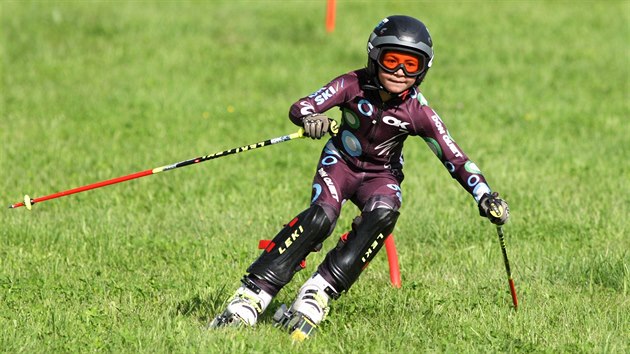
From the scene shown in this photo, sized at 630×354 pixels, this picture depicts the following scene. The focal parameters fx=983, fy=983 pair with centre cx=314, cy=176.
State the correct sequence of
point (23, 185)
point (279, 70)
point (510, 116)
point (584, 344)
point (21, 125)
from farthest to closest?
1. point (279, 70)
2. point (510, 116)
3. point (21, 125)
4. point (23, 185)
5. point (584, 344)

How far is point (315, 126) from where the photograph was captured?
22.1 ft

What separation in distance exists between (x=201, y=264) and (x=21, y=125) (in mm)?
6022

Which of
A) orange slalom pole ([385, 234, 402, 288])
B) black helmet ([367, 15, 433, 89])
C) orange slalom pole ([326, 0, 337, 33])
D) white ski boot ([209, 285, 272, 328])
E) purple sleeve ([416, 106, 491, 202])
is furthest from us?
orange slalom pole ([326, 0, 337, 33])

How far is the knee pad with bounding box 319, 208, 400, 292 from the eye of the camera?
22.7 feet

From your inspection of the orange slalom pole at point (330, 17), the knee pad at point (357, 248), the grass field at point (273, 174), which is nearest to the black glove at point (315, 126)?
the knee pad at point (357, 248)

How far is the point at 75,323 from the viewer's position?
267 inches

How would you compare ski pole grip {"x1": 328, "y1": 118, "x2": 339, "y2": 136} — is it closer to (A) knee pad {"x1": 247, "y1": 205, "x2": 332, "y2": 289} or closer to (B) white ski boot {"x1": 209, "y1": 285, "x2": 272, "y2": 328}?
(A) knee pad {"x1": 247, "y1": 205, "x2": 332, "y2": 289}

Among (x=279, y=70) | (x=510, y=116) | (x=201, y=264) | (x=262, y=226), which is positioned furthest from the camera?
(x=279, y=70)

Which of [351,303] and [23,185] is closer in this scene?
[351,303]

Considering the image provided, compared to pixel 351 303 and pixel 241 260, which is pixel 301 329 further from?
pixel 241 260

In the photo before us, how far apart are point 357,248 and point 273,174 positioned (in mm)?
4811

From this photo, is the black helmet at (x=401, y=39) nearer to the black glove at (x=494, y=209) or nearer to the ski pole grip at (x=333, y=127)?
the ski pole grip at (x=333, y=127)

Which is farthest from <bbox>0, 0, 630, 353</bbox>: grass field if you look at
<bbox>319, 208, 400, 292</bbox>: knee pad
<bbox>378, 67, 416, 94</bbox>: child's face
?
<bbox>378, 67, 416, 94</bbox>: child's face

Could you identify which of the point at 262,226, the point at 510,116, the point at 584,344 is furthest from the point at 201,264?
the point at 510,116
